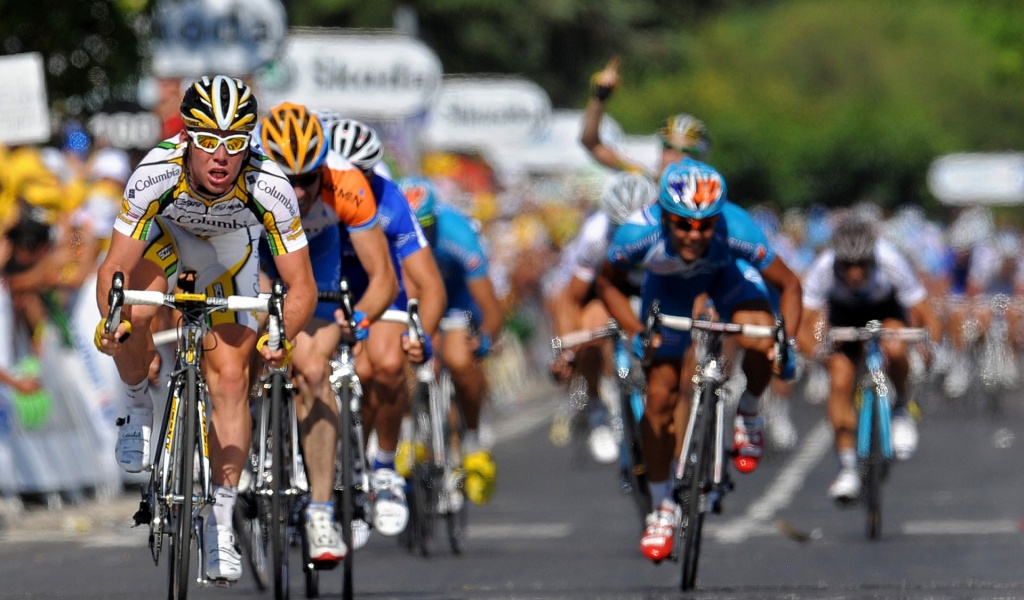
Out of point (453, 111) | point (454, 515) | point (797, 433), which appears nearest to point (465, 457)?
point (454, 515)

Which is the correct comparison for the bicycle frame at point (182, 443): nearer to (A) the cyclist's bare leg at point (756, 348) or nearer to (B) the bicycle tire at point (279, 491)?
(B) the bicycle tire at point (279, 491)

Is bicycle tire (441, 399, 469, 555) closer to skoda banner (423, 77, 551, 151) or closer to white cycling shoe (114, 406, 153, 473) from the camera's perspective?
white cycling shoe (114, 406, 153, 473)

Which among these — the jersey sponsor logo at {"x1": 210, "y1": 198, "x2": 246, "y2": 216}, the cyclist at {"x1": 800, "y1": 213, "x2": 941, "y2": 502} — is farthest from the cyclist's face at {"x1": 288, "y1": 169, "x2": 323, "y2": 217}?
the cyclist at {"x1": 800, "y1": 213, "x2": 941, "y2": 502}

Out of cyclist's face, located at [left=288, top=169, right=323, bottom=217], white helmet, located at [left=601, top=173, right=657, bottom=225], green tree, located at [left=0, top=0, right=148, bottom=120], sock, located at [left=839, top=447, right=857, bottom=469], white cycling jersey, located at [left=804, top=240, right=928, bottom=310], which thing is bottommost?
sock, located at [left=839, top=447, right=857, bottom=469]

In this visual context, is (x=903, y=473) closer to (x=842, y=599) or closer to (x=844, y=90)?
(x=842, y=599)

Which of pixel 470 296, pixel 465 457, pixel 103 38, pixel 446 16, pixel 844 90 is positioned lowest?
pixel 465 457

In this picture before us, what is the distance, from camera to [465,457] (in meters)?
13.1

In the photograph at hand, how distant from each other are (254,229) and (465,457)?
4.41 meters

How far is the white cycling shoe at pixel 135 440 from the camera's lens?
8711mm

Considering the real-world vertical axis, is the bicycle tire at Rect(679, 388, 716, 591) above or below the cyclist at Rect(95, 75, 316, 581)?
below

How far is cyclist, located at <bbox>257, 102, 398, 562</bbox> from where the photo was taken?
378 inches

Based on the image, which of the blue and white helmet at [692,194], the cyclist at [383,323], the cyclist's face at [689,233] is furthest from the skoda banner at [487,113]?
the blue and white helmet at [692,194]

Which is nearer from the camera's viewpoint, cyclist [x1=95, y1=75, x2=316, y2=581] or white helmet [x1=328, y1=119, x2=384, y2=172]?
cyclist [x1=95, y1=75, x2=316, y2=581]

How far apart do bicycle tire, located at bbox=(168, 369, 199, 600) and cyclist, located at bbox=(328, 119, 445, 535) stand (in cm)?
252
